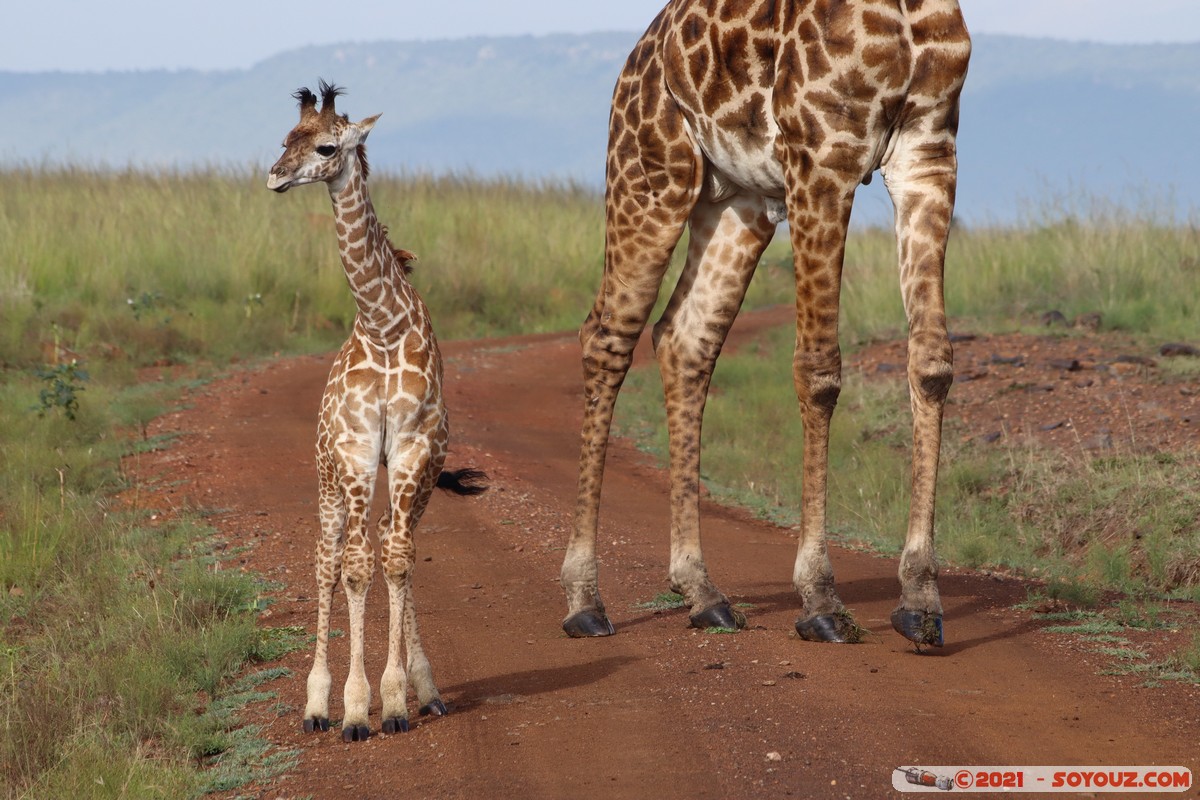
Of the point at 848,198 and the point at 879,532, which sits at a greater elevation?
the point at 848,198

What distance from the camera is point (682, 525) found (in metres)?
6.29

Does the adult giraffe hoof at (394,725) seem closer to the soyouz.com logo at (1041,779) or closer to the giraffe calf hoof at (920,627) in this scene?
the soyouz.com logo at (1041,779)

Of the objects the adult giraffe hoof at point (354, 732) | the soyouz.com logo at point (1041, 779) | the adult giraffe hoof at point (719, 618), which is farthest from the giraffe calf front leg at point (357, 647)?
the soyouz.com logo at point (1041, 779)

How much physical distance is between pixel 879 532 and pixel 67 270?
35.9ft

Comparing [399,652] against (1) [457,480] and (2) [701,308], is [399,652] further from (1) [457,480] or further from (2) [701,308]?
(2) [701,308]

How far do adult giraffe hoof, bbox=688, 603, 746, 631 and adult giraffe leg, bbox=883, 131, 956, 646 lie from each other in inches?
27.7

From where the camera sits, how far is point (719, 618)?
19.3 feet

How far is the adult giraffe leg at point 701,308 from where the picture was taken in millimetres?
6512

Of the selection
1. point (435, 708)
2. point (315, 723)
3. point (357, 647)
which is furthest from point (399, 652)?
point (315, 723)

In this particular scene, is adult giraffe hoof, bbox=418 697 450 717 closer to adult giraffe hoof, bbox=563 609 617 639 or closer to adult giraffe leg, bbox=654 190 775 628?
adult giraffe hoof, bbox=563 609 617 639

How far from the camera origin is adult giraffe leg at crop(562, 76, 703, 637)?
20.4ft

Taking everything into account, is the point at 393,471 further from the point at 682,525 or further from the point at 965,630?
the point at 965,630

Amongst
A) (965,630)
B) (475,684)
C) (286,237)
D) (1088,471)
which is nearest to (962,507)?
(1088,471)

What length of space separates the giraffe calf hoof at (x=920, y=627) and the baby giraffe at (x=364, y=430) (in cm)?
173
